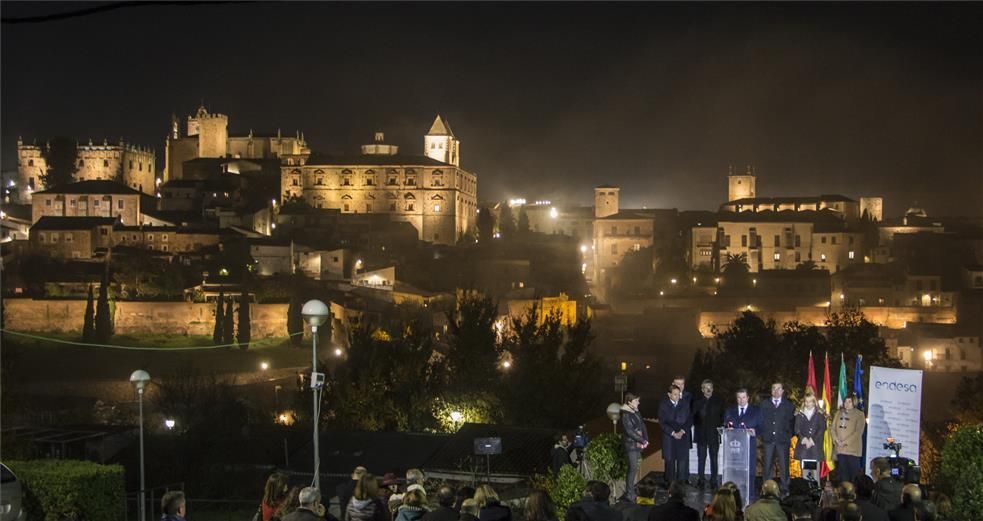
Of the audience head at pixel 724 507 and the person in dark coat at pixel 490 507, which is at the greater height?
the audience head at pixel 724 507

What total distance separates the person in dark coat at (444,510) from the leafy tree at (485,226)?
214 feet

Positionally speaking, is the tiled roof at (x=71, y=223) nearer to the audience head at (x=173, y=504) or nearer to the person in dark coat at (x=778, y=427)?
the person in dark coat at (x=778, y=427)

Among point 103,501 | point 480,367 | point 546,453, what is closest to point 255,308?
point 480,367

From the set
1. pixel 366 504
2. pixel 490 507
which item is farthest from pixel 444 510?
pixel 366 504

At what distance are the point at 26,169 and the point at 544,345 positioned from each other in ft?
192

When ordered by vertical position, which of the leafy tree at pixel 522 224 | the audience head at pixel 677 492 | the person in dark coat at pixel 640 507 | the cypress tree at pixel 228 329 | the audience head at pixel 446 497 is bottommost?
the cypress tree at pixel 228 329

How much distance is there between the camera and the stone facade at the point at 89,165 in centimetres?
7994

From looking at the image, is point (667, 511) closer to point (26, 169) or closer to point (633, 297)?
point (633, 297)

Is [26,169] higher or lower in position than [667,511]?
higher

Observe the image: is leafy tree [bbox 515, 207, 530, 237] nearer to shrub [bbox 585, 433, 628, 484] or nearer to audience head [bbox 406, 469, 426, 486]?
shrub [bbox 585, 433, 628, 484]

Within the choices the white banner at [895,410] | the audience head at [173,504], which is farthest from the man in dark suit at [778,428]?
the audience head at [173,504]

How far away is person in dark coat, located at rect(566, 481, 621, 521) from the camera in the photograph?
301 inches

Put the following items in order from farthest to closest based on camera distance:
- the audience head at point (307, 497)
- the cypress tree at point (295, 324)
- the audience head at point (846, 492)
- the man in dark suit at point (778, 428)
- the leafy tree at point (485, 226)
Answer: the leafy tree at point (485, 226) → the cypress tree at point (295, 324) → the man in dark suit at point (778, 428) → the audience head at point (846, 492) → the audience head at point (307, 497)

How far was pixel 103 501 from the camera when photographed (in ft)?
39.4
